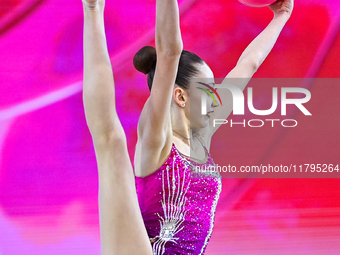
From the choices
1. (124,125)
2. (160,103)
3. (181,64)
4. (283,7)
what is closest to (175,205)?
(160,103)

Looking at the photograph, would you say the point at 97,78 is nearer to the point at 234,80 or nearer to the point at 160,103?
the point at 160,103

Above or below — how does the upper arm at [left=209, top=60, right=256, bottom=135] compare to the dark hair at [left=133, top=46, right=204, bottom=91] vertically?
below

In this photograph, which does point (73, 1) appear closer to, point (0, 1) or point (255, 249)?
point (0, 1)

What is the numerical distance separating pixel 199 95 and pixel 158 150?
0.23m

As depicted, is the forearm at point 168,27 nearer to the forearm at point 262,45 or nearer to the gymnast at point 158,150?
the gymnast at point 158,150

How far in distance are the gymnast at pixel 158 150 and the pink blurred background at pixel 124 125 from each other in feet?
3.06

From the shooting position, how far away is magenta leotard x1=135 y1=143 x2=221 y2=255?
1024 millimetres

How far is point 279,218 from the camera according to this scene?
83.9 inches

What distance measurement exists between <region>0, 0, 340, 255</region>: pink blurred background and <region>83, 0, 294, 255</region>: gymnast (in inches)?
36.7

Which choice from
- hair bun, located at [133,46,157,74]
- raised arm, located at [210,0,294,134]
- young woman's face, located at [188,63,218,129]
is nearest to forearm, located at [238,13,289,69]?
raised arm, located at [210,0,294,134]

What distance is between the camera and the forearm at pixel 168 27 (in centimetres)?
85

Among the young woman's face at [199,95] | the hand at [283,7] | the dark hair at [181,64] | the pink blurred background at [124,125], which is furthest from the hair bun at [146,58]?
the pink blurred background at [124,125]

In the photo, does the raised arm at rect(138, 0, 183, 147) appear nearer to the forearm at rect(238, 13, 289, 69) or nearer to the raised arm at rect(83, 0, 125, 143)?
the raised arm at rect(83, 0, 125, 143)

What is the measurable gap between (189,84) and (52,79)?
117 cm
